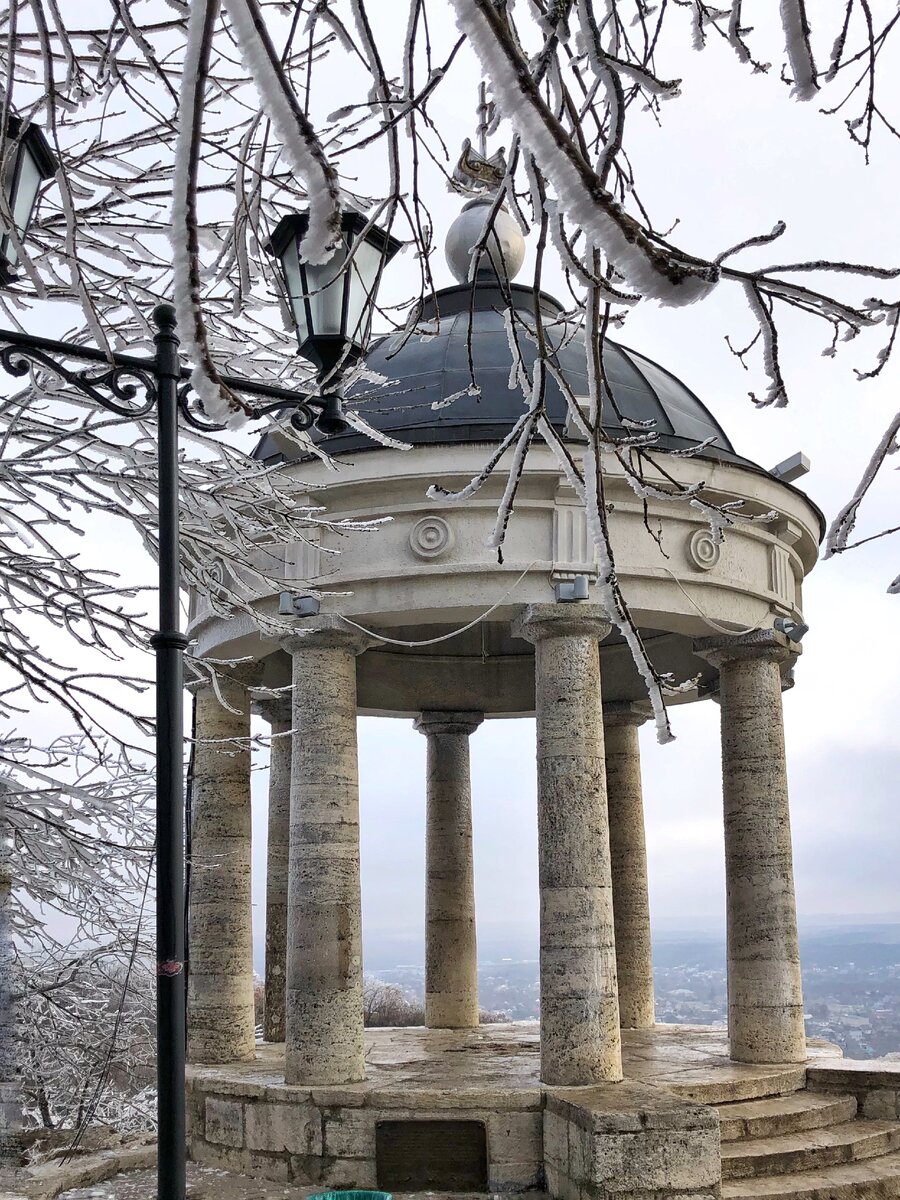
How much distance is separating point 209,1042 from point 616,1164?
604 cm

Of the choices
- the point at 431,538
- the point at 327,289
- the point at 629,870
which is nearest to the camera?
the point at 327,289

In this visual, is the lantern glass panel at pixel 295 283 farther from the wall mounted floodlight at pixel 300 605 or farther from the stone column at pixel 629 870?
the stone column at pixel 629 870

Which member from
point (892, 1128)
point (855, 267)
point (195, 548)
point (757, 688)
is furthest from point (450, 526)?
point (855, 267)

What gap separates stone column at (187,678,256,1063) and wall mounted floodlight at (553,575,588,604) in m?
4.11

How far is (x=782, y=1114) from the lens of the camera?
12.9 meters

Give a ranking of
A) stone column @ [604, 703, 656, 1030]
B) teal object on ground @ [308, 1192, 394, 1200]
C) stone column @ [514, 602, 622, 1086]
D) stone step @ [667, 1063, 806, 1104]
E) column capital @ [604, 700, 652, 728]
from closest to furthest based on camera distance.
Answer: teal object on ground @ [308, 1192, 394, 1200], stone column @ [514, 602, 622, 1086], stone step @ [667, 1063, 806, 1104], stone column @ [604, 703, 656, 1030], column capital @ [604, 700, 652, 728]

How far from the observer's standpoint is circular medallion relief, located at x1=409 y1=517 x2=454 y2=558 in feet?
45.3

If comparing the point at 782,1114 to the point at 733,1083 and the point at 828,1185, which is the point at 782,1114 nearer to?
the point at 733,1083

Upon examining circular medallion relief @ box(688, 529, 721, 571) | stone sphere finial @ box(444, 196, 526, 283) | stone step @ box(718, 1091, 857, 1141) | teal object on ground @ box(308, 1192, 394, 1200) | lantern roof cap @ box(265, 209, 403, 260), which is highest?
stone sphere finial @ box(444, 196, 526, 283)

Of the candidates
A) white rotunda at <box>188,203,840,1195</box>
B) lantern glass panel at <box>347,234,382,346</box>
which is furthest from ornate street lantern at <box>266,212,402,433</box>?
white rotunda at <box>188,203,840,1195</box>

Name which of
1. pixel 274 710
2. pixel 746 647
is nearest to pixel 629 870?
pixel 746 647

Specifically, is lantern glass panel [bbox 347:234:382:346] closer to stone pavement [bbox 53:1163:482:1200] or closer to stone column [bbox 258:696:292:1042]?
stone pavement [bbox 53:1163:482:1200]

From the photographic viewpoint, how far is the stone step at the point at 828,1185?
11.5m

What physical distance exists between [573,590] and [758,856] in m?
4.04
